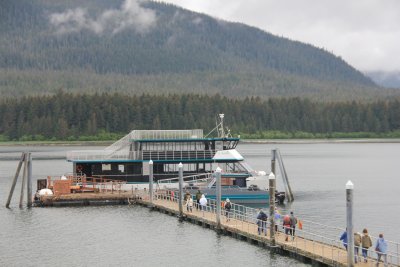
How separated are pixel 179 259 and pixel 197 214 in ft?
38.7

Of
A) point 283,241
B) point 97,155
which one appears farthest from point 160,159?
point 283,241

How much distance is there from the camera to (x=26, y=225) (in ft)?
180

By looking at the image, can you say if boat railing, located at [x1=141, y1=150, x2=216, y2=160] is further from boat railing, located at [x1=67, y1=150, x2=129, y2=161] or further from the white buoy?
the white buoy

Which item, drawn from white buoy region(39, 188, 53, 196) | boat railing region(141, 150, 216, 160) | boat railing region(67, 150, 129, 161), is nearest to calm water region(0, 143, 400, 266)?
white buoy region(39, 188, 53, 196)

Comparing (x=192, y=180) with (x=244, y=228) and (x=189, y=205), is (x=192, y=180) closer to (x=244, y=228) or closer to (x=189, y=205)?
(x=189, y=205)

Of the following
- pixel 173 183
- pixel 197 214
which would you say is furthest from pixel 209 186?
pixel 197 214

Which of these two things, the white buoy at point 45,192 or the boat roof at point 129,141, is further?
the boat roof at point 129,141

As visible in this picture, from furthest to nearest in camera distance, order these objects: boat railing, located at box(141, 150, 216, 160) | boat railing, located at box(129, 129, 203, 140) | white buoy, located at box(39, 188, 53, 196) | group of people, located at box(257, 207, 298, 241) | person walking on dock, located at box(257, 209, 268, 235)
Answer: boat railing, located at box(129, 129, 203, 140), boat railing, located at box(141, 150, 216, 160), white buoy, located at box(39, 188, 53, 196), person walking on dock, located at box(257, 209, 268, 235), group of people, located at box(257, 207, 298, 241)

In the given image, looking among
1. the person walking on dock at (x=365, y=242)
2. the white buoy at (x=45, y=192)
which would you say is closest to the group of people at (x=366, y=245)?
the person walking on dock at (x=365, y=242)

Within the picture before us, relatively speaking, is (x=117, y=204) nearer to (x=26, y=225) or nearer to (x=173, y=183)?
(x=173, y=183)

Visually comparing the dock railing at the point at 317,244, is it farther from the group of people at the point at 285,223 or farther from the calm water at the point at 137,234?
the calm water at the point at 137,234

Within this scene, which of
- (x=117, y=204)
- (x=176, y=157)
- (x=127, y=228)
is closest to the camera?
(x=127, y=228)

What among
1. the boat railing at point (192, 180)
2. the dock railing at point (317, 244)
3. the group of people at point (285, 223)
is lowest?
the dock railing at point (317, 244)

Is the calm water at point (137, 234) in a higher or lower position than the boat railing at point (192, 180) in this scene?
lower
